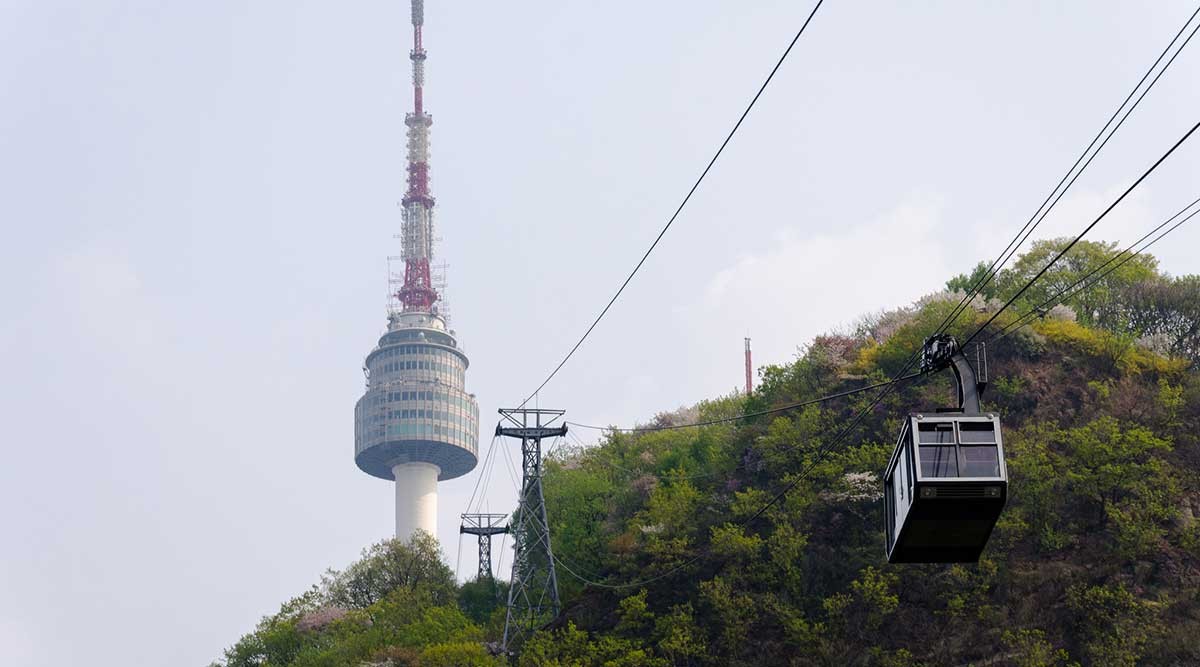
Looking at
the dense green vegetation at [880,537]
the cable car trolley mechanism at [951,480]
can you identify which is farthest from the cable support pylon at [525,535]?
the cable car trolley mechanism at [951,480]

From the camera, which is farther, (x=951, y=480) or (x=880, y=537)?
(x=880, y=537)

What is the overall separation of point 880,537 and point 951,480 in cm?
4581

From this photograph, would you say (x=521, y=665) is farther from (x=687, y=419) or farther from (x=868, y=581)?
(x=687, y=419)

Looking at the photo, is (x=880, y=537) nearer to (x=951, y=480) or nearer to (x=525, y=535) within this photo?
(x=525, y=535)

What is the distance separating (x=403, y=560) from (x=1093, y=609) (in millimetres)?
52128

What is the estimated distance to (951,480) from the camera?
108 feet

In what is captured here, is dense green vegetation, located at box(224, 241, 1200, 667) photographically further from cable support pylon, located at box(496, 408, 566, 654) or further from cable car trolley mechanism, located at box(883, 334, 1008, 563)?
cable car trolley mechanism, located at box(883, 334, 1008, 563)

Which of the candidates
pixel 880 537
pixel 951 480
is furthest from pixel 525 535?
pixel 951 480

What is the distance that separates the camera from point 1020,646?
6850 cm

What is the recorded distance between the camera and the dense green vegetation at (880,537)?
2813 inches

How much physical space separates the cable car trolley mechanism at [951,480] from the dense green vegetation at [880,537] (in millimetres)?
34456

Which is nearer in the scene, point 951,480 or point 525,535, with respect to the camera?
point 951,480

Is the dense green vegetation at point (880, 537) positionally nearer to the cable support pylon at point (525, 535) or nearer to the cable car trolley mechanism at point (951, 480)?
the cable support pylon at point (525, 535)

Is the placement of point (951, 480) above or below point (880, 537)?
below
